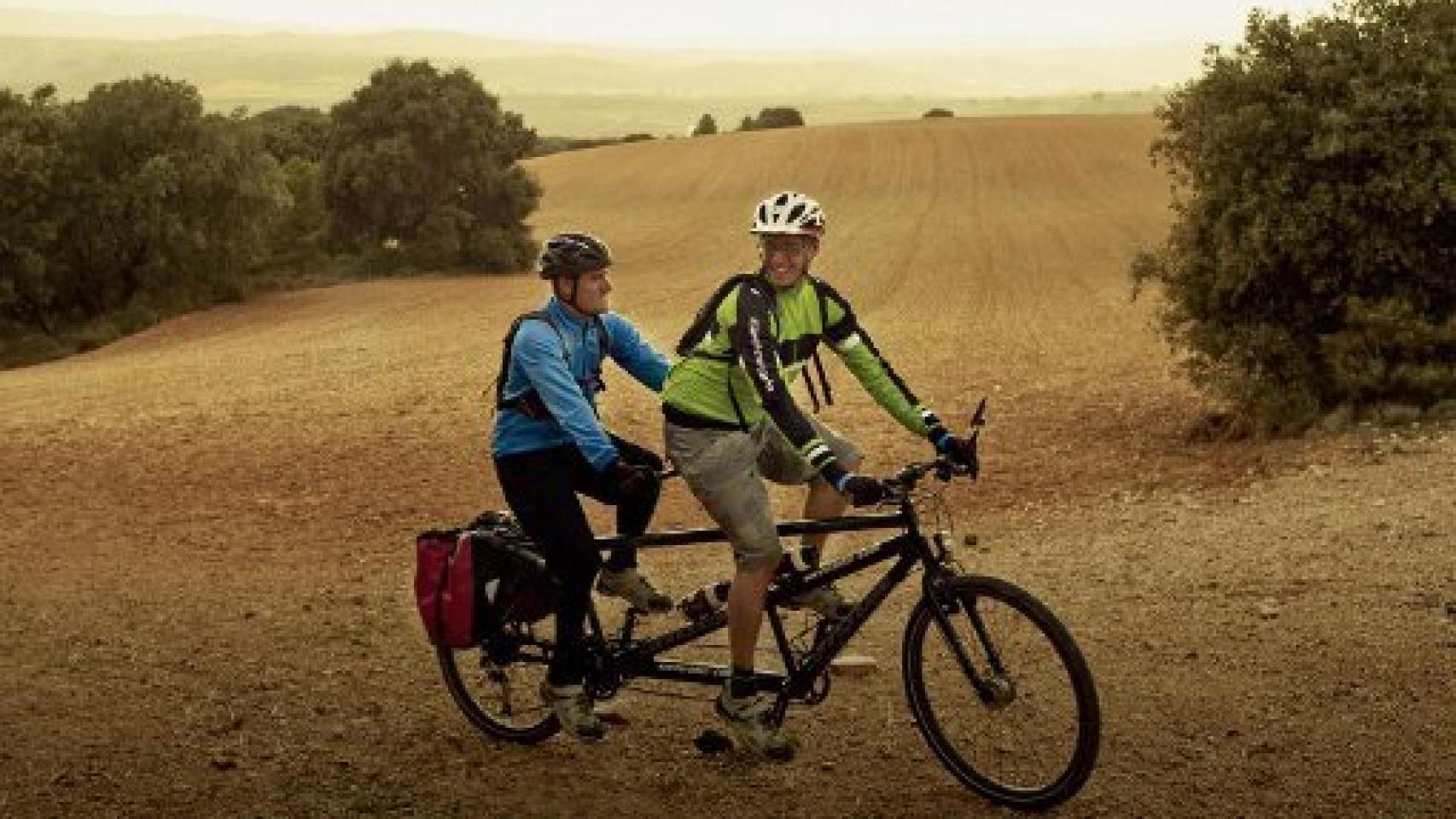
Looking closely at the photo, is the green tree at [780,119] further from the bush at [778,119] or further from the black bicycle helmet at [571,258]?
the black bicycle helmet at [571,258]

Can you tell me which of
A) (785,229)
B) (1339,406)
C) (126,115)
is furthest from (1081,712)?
(126,115)

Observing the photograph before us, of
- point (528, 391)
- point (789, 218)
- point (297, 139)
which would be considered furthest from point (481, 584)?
point (297, 139)

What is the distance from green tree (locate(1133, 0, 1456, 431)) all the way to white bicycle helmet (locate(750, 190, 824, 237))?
926 cm

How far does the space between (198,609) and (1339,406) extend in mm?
10613

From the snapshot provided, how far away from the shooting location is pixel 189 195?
36.2 meters

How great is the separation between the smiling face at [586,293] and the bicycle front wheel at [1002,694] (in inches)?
77.2

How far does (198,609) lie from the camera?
9.98 metres

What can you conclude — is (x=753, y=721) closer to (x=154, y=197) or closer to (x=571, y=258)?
(x=571, y=258)

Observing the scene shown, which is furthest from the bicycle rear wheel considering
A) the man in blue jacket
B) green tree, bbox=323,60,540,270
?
green tree, bbox=323,60,540,270

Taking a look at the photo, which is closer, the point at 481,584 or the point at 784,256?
the point at 784,256

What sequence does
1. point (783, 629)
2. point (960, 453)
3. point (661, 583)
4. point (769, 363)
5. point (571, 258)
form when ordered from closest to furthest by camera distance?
point (960, 453) < point (769, 363) < point (571, 258) < point (783, 629) < point (661, 583)

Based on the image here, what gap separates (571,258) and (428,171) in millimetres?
37088

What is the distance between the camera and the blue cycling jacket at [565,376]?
6.42m

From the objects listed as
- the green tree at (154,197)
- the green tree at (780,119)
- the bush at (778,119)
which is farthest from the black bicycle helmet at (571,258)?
the green tree at (780,119)
